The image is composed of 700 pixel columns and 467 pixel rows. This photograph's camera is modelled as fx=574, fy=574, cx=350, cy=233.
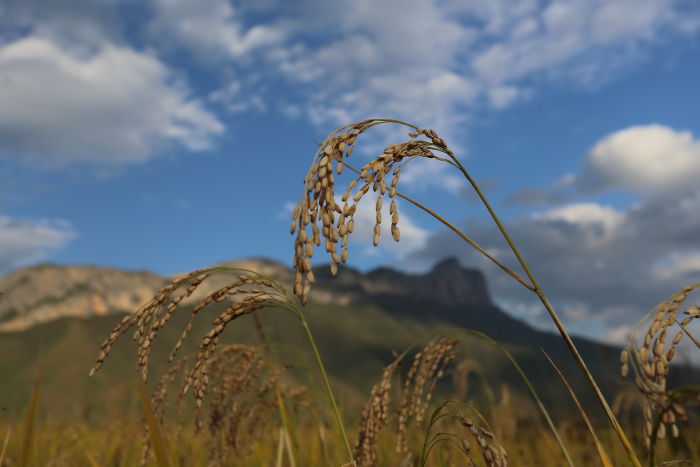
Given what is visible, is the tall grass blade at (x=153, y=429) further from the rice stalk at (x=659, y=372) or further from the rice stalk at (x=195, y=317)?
the rice stalk at (x=659, y=372)

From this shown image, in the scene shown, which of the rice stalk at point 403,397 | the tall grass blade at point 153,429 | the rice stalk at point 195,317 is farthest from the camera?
the rice stalk at point 403,397

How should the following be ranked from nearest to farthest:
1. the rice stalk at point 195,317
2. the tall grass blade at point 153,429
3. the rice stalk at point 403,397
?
1. the tall grass blade at point 153,429
2. the rice stalk at point 195,317
3. the rice stalk at point 403,397

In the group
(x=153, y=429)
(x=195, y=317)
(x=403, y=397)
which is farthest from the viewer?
(x=403, y=397)

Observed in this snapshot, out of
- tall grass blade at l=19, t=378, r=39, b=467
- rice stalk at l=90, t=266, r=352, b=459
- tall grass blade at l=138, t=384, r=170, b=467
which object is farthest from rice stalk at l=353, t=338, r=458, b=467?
tall grass blade at l=19, t=378, r=39, b=467

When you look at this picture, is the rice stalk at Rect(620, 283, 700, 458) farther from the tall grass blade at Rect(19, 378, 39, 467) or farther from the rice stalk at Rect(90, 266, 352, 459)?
the tall grass blade at Rect(19, 378, 39, 467)

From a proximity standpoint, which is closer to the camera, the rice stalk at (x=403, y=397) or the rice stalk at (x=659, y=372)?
the rice stalk at (x=659, y=372)

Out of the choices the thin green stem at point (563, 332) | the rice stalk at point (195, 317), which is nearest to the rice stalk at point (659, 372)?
the thin green stem at point (563, 332)

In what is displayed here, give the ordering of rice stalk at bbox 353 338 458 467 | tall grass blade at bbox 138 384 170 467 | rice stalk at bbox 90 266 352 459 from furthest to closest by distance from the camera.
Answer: rice stalk at bbox 353 338 458 467 → rice stalk at bbox 90 266 352 459 → tall grass blade at bbox 138 384 170 467

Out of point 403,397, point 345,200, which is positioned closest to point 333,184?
point 345,200

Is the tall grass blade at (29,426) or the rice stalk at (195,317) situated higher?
the rice stalk at (195,317)

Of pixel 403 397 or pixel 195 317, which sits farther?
pixel 403 397

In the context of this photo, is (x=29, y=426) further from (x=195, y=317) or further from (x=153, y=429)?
(x=195, y=317)

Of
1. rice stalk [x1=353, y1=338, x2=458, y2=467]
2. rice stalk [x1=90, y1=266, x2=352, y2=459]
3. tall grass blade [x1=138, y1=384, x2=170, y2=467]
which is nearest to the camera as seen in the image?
tall grass blade [x1=138, y1=384, x2=170, y2=467]

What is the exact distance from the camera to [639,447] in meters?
6.57
